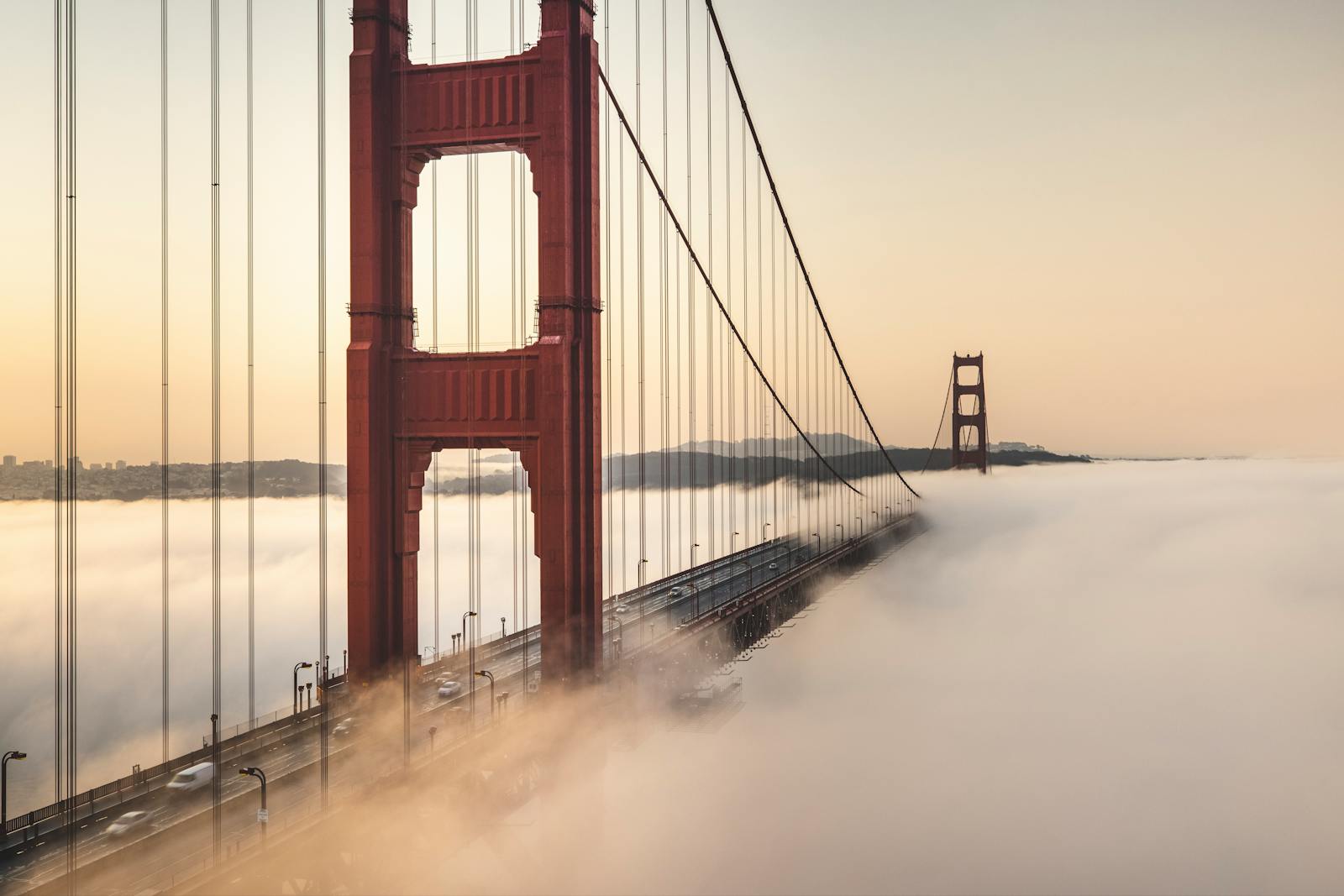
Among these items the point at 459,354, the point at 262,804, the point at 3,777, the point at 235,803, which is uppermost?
the point at 459,354

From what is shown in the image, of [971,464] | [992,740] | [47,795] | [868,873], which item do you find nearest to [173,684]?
[47,795]

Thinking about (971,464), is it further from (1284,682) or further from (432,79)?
(432,79)

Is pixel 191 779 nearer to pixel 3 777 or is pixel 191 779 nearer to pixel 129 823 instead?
pixel 129 823

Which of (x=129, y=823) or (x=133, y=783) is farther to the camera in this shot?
(x=133, y=783)

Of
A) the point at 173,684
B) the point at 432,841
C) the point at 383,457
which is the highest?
the point at 383,457

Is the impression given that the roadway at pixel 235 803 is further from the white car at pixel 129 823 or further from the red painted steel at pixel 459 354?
the red painted steel at pixel 459 354

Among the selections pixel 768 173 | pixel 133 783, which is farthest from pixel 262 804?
pixel 768 173

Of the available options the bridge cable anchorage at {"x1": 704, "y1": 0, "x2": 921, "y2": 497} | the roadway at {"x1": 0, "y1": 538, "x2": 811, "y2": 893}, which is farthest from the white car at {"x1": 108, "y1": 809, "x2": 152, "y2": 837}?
the bridge cable anchorage at {"x1": 704, "y1": 0, "x2": 921, "y2": 497}
